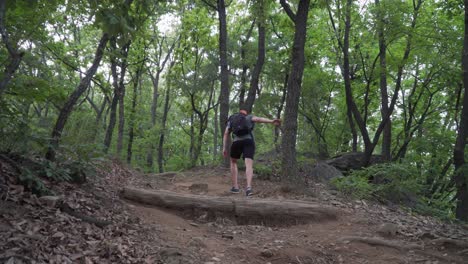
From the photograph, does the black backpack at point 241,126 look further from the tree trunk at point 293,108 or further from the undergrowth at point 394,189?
the undergrowth at point 394,189

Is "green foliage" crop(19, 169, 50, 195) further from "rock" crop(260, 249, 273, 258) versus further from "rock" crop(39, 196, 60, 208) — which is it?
"rock" crop(260, 249, 273, 258)

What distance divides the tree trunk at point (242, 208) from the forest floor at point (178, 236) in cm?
15

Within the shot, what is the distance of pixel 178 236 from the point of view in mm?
4598

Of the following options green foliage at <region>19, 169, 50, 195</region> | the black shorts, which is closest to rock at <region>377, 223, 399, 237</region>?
the black shorts

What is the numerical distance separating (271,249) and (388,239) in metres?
1.85

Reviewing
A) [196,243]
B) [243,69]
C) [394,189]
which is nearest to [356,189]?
[394,189]

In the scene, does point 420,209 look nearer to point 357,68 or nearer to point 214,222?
point 214,222

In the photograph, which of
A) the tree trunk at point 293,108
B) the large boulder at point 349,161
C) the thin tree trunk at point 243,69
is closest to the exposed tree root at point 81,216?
the tree trunk at point 293,108

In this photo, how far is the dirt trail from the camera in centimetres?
427

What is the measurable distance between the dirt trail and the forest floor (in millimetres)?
13

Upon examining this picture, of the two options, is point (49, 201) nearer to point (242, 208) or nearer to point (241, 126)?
point (242, 208)

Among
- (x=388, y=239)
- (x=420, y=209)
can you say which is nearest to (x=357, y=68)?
(x=420, y=209)

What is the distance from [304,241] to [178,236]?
1.81m

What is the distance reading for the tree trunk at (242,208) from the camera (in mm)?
5809
